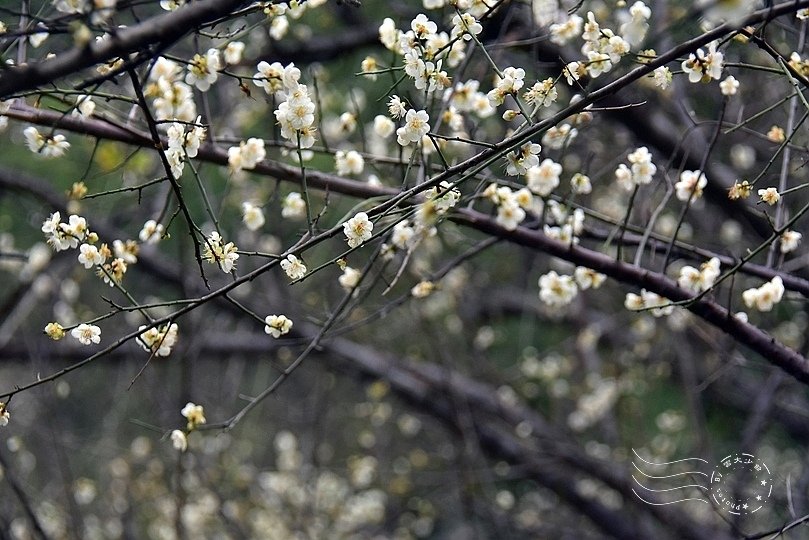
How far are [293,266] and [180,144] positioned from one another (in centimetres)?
35

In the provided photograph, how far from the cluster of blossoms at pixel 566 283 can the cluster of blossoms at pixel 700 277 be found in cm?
21

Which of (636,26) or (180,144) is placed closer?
(180,144)

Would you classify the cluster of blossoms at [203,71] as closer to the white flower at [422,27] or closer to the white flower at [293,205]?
the white flower at [422,27]

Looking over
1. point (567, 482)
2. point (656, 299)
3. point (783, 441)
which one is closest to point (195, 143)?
point (656, 299)

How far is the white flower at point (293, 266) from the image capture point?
62.6 inches

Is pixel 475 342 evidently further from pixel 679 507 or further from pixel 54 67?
pixel 54 67

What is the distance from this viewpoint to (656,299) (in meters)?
2.08

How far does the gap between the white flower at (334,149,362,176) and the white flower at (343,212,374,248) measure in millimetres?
606

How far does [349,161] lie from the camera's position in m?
2.20

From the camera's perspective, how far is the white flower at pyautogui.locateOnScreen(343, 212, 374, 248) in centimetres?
156

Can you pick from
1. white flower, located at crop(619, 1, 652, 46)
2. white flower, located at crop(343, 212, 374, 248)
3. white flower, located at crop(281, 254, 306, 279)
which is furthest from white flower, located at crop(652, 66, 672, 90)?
white flower, located at crop(281, 254, 306, 279)

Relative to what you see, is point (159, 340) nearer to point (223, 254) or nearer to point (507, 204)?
point (223, 254)

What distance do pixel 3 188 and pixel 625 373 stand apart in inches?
130

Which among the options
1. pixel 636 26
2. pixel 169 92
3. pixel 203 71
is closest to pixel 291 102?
pixel 203 71
